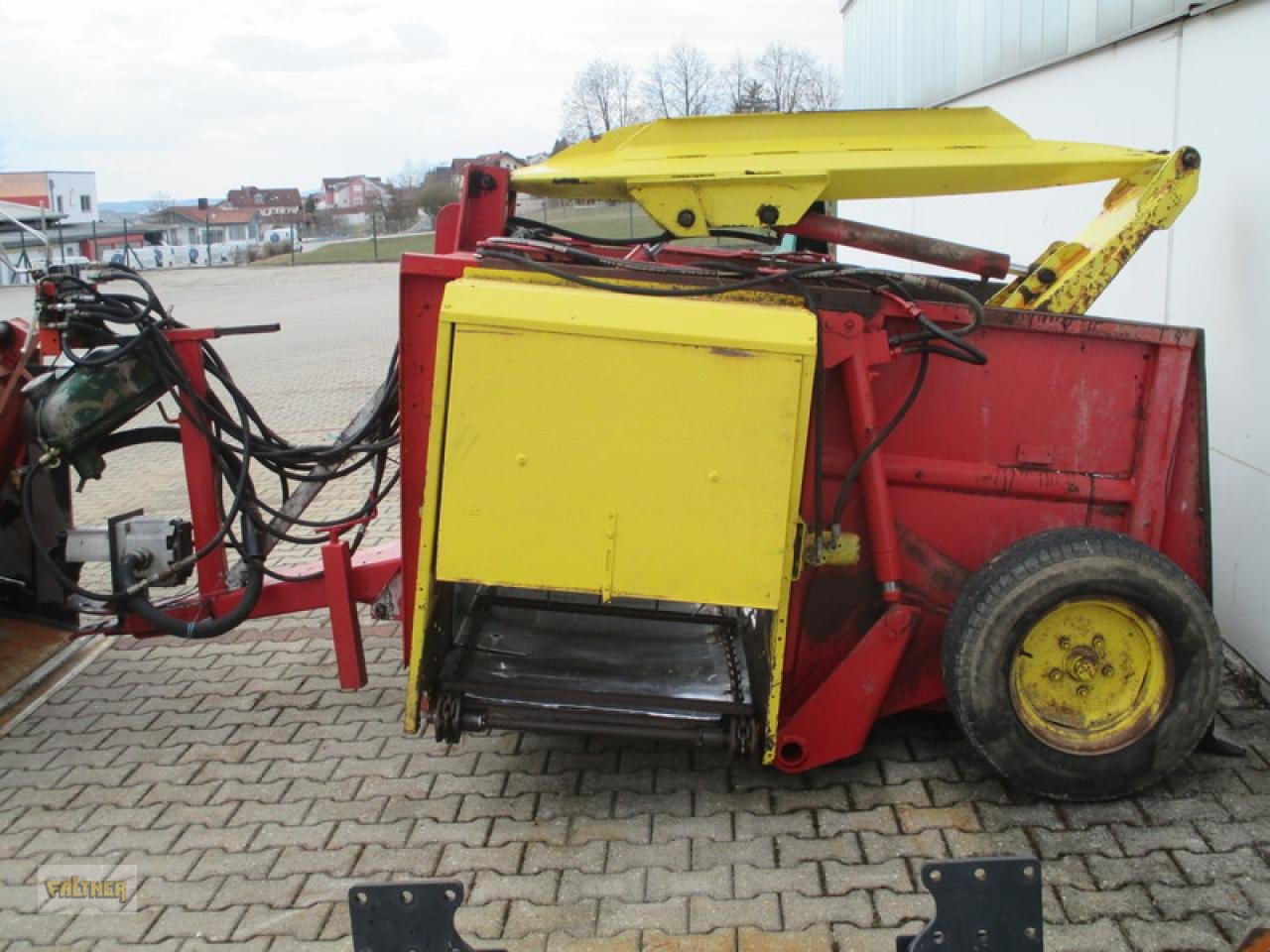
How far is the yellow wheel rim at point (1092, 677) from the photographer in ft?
11.9

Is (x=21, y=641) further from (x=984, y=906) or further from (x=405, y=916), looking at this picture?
(x=984, y=906)

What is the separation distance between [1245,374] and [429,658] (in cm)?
300

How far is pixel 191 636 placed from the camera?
4.41 meters

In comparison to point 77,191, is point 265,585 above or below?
below

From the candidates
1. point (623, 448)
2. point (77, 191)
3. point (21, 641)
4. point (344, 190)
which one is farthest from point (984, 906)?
point (344, 190)

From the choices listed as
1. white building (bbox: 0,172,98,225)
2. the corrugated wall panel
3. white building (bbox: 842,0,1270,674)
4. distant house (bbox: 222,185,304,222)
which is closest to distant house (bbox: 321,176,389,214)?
distant house (bbox: 222,185,304,222)

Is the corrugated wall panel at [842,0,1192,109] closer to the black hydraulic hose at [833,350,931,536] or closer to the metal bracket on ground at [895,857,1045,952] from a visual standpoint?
the black hydraulic hose at [833,350,931,536]

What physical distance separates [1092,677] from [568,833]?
1603mm

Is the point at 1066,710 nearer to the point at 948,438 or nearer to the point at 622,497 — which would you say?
the point at 948,438

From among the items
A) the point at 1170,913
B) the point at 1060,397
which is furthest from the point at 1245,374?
the point at 1170,913

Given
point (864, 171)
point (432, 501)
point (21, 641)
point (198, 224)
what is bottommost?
point (21, 641)

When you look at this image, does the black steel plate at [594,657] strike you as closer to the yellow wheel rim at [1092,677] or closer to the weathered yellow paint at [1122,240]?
the yellow wheel rim at [1092,677]

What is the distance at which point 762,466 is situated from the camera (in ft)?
10.7

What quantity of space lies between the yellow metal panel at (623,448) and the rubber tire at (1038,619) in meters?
0.67
